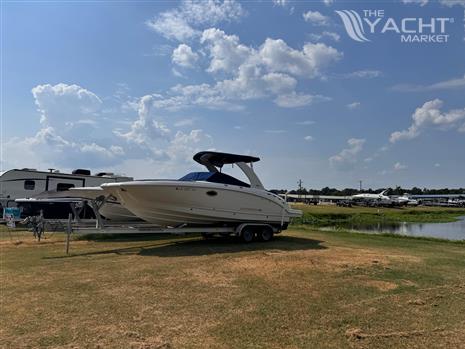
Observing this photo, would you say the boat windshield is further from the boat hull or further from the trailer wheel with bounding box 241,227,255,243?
the trailer wheel with bounding box 241,227,255,243

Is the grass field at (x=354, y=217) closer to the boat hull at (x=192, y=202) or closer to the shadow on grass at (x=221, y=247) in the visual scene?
the shadow on grass at (x=221, y=247)

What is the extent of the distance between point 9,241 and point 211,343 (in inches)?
426

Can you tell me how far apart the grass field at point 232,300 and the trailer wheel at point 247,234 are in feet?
8.68

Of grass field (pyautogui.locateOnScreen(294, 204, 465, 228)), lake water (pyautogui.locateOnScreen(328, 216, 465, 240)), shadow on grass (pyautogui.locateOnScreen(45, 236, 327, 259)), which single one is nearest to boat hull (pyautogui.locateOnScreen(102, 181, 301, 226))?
shadow on grass (pyautogui.locateOnScreen(45, 236, 327, 259))

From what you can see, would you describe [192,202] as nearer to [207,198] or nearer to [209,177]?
[207,198]

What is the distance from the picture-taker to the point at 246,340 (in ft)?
14.4

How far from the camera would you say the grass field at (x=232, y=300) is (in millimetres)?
4473

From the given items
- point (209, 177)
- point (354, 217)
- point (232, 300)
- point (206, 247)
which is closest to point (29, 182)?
point (209, 177)

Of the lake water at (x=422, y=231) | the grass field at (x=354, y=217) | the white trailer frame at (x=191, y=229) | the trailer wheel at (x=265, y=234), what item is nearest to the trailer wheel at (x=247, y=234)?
the white trailer frame at (x=191, y=229)

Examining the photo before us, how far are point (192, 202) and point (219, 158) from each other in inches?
86.8

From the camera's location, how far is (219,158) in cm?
1360

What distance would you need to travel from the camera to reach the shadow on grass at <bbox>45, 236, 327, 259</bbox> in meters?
10.6

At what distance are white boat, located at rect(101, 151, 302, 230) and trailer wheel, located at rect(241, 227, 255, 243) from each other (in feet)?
0.89

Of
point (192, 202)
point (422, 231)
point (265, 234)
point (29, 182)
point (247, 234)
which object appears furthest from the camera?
point (422, 231)
